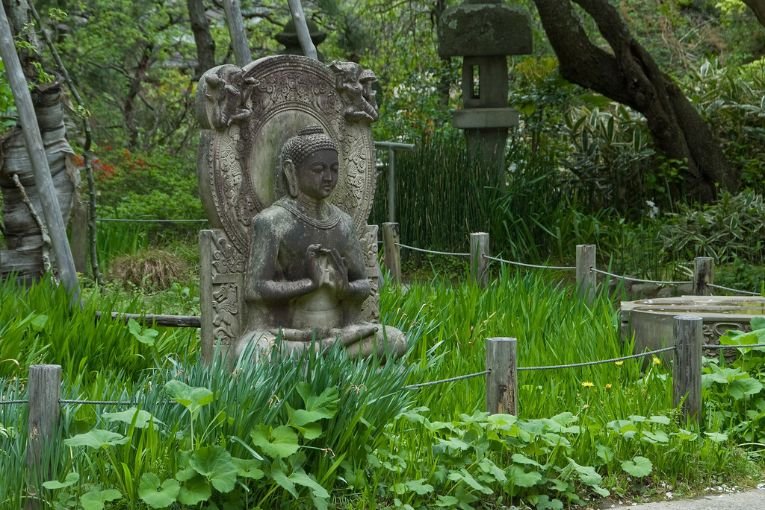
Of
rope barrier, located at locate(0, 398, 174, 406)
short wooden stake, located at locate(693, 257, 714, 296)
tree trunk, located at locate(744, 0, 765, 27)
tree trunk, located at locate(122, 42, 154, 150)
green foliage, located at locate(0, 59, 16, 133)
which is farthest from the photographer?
tree trunk, located at locate(122, 42, 154, 150)

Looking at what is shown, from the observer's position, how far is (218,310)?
626 cm

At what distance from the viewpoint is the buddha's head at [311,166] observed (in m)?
6.24

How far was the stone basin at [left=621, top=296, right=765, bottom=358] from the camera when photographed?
694 cm

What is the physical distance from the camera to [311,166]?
20.5ft

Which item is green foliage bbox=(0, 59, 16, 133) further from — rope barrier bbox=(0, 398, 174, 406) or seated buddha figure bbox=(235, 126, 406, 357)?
rope barrier bbox=(0, 398, 174, 406)

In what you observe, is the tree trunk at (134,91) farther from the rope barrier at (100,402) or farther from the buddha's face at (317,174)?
the rope barrier at (100,402)

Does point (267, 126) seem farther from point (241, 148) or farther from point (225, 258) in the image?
point (225, 258)

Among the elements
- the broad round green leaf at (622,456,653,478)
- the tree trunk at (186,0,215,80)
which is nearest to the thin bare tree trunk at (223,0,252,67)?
the broad round green leaf at (622,456,653,478)

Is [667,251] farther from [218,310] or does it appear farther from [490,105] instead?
[218,310]

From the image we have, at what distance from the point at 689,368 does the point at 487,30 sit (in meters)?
7.37

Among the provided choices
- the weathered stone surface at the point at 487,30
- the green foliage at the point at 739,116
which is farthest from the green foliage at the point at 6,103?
the green foliage at the point at 739,116

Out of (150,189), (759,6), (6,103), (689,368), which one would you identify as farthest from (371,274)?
(150,189)

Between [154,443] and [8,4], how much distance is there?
6074mm

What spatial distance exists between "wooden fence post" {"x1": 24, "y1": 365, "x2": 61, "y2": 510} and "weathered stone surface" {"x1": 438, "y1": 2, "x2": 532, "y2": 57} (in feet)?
29.2
